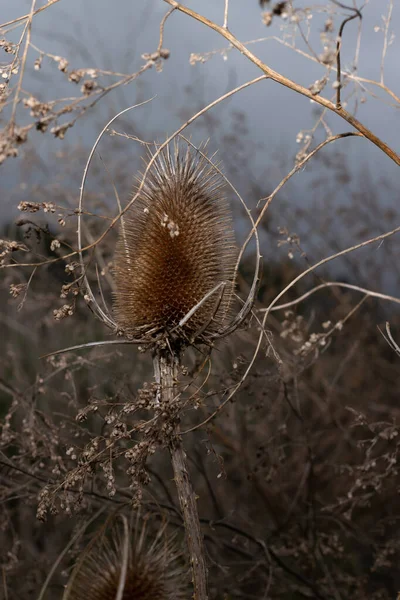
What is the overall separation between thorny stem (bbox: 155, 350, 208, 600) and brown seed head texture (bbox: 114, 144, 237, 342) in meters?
0.12

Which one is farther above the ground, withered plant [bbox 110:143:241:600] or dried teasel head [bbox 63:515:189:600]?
withered plant [bbox 110:143:241:600]

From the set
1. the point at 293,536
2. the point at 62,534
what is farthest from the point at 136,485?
the point at 62,534

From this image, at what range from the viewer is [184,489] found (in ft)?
7.55

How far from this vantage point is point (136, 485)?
2.21 m

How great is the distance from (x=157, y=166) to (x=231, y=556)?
3.73 metres

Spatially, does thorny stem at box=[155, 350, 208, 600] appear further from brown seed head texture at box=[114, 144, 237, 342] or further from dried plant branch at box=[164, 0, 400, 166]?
dried plant branch at box=[164, 0, 400, 166]

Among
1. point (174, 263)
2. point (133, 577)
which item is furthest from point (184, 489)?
point (174, 263)

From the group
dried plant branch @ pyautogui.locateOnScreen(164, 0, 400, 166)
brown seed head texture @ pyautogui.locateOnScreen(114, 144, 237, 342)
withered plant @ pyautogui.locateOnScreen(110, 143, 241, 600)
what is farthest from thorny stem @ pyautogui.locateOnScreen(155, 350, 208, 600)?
dried plant branch @ pyautogui.locateOnScreen(164, 0, 400, 166)

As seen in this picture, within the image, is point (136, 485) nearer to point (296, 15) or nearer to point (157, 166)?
point (157, 166)

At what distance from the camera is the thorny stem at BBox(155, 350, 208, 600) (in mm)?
2213

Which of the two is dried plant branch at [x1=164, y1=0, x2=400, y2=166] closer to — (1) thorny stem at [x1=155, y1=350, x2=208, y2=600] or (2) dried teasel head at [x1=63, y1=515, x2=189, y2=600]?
(1) thorny stem at [x1=155, y1=350, x2=208, y2=600]

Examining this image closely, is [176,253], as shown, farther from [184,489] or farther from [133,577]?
[133,577]

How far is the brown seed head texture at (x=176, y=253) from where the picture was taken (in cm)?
248

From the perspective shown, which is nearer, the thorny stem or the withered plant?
the thorny stem
